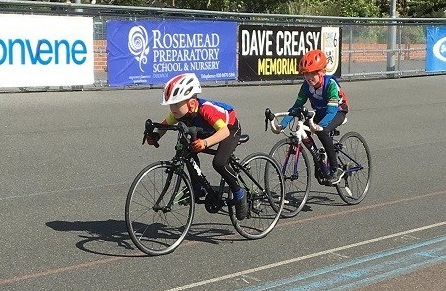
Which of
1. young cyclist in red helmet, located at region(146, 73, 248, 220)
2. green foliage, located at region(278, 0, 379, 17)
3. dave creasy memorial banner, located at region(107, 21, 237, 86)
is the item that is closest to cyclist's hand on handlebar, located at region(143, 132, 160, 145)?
young cyclist in red helmet, located at region(146, 73, 248, 220)

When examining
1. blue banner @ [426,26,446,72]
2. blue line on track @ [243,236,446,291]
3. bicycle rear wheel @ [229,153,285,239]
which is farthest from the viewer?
blue banner @ [426,26,446,72]

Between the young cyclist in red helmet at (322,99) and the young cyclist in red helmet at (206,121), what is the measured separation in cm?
142

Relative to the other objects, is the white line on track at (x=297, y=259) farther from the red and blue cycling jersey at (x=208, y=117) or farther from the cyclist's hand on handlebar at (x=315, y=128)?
the cyclist's hand on handlebar at (x=315, y=128)

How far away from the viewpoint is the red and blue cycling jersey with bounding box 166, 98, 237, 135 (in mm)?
6984

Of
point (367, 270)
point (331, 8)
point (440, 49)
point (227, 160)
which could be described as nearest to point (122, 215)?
point (227, 160)

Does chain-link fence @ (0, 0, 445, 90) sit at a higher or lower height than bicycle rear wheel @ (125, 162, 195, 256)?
higher

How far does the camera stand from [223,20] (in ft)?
69.8

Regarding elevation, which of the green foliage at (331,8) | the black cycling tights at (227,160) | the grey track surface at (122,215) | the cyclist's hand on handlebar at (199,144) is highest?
the green foliage at (331,8)

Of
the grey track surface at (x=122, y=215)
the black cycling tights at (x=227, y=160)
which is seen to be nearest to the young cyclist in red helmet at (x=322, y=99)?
the grey track surface at (x=122, y=215)

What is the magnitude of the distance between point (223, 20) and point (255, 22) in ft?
4.35

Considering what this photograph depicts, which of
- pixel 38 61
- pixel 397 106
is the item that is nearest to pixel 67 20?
pixel 38 61

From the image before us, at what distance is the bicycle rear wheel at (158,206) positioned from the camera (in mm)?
6777

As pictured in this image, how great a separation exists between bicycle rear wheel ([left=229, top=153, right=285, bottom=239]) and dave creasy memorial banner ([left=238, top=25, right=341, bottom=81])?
14193mm

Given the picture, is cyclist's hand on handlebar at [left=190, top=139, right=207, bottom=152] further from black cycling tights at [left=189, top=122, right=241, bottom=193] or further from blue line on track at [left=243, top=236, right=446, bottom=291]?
blue line on track at [left=243, top=236, right=446, bottom=291]
